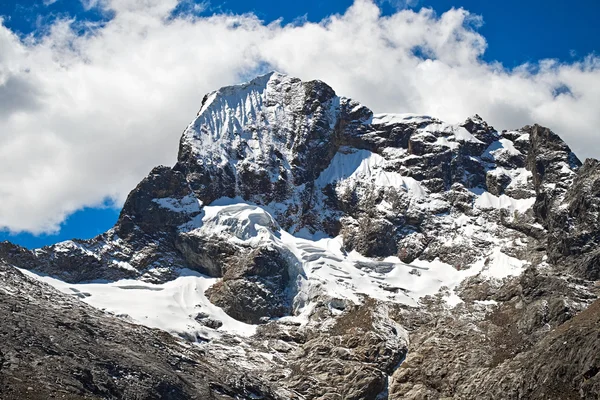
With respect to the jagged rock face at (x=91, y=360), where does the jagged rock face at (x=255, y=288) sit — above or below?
above

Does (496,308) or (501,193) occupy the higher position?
(501,193)

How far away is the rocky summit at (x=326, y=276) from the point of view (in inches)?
3996

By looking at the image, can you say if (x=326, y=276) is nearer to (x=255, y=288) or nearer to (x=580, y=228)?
(x=255, y=288)

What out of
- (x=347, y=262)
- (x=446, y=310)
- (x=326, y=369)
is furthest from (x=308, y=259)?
(x=326, y=369)

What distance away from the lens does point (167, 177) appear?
177 m

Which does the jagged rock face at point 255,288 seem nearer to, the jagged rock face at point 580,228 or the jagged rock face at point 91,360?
the jagged rock face at point 91,360

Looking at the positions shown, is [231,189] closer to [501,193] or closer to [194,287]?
[194,287]

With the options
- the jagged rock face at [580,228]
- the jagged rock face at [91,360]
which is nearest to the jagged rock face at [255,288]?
the jagged rock face at [91,360]

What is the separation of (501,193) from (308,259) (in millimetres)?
49710

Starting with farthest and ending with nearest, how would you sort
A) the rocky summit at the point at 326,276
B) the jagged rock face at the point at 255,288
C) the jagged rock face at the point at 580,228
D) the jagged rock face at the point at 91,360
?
the jagged rock face at the point at 255,288, the jagged rock face at the point at 580,228, the rocky summit at the point at 326,276, the jagged rock face at the point at 91,360

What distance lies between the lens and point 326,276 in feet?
491

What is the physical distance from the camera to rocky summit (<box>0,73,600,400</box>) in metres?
102

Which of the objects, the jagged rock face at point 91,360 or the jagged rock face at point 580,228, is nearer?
the jagged rock face at point 91,360

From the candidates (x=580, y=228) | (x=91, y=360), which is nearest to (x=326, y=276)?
(x=580, y=228)
